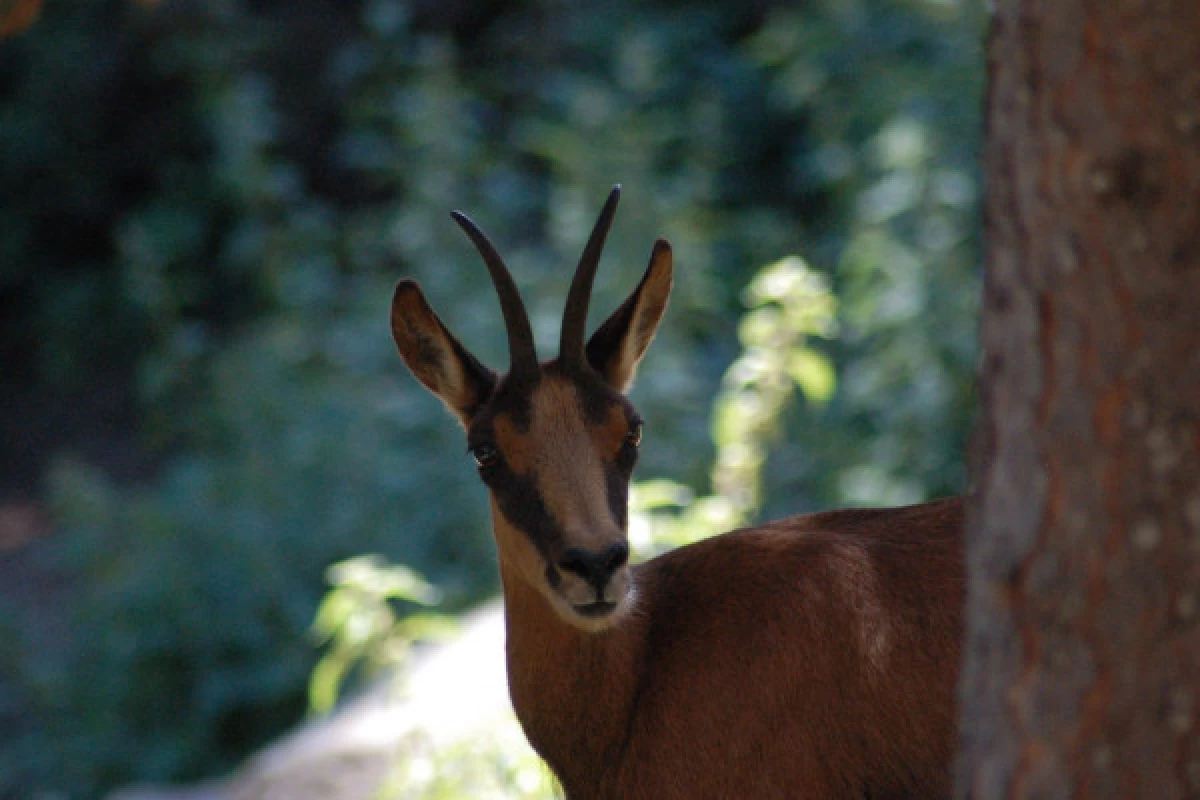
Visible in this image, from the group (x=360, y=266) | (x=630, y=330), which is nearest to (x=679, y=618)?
(x=630, y=330)

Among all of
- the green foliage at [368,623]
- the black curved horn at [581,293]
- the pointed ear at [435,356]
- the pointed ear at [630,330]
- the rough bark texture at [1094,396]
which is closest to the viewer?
the rough bark texture at [1094,396]

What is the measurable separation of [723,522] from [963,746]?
3088 millimetres

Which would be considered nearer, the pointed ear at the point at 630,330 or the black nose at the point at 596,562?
the black nose at the point at 596,562

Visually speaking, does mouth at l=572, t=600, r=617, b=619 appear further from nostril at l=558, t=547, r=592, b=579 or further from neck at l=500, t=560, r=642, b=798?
neck at l=500, t=560, r=642, b=798

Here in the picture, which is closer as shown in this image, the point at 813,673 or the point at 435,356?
the point at 813,673

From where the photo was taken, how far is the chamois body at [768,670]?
3496 millimetres

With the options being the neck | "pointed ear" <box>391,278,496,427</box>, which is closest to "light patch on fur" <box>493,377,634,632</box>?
the neck

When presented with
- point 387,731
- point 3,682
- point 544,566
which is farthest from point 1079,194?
point 3,682

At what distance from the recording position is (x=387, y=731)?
5.66 m

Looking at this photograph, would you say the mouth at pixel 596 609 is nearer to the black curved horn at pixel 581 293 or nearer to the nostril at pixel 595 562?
the nostril at pixel 595 562

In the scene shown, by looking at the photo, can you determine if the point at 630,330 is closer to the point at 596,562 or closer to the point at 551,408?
the point at 551,408

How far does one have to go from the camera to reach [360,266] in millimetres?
→ 9648

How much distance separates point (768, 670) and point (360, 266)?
6514 millimetres

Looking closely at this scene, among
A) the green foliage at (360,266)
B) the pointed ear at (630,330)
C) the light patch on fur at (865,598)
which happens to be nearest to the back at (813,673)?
the light patch on fur at (865,598)
